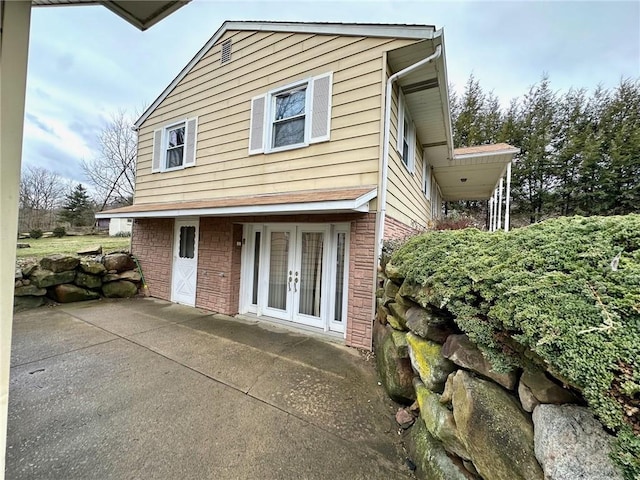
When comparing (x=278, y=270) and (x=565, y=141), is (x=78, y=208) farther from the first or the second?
(x=565, y=141)

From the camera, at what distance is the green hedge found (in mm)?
1080

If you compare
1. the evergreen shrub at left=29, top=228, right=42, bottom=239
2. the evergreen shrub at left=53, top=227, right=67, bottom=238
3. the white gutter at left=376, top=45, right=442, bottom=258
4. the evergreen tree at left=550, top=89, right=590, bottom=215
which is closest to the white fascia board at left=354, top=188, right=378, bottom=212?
the white gutter at left=376, top=45, right=442, bottom=258

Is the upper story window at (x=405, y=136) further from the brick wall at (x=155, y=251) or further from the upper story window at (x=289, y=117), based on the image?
the brick wall at (x=155, y=251)

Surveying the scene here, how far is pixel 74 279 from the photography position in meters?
7.37

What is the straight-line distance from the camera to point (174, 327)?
562cm

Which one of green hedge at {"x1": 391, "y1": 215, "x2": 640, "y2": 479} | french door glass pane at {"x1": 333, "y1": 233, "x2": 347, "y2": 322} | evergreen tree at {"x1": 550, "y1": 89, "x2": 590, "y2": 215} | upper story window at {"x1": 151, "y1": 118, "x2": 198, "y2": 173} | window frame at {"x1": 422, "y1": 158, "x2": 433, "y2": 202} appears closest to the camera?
green hedge at {"x1": 391, "y1": 215, "x2": 640, "y2": 479}

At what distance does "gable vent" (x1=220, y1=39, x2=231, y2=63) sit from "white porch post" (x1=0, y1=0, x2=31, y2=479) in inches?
269

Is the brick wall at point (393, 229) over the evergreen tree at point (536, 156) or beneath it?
beneath

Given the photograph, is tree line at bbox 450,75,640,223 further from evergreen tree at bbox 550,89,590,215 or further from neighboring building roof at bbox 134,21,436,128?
neighboring building roof at bbox 134,21,436,128

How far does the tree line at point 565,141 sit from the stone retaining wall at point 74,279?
18530 millimetres

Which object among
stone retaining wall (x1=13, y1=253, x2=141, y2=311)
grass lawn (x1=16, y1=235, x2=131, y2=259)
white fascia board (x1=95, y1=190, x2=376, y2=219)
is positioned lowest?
stone retaining wall (x1=13, y1=253, x2=141, y2=311)

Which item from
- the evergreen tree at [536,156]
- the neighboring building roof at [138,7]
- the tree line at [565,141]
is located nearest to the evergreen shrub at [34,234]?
the neighboring building roof at [138,7]

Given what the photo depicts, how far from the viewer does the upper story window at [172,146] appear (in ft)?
24.7

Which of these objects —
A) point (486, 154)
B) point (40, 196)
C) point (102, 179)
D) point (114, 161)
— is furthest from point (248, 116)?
point (40, 196)
